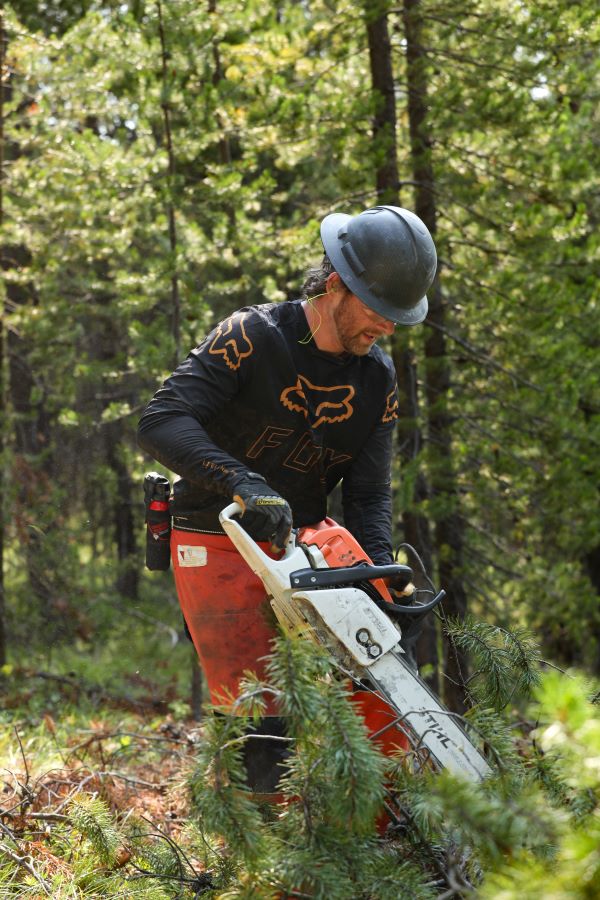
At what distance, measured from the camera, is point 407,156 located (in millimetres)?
7625

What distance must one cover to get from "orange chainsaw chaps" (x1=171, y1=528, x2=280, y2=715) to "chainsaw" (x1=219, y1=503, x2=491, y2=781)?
57 centimetres

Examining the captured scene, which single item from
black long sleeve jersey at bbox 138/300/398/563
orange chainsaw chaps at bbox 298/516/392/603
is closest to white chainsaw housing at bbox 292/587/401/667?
orange chainsaw chaps at bbox 298/516/392/603

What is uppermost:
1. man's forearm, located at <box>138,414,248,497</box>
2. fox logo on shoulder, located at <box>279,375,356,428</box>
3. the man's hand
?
fox logo on shoulder, located at <box>279,375,356,428</box>

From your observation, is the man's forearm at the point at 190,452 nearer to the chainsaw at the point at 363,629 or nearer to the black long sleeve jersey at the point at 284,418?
the black long sleeve jersey at the point at 284,418

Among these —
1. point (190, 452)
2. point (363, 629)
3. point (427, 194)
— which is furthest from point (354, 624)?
point (427, 194)

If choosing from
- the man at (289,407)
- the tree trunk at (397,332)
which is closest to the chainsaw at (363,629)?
the man at (289,407)

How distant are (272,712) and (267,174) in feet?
14.8

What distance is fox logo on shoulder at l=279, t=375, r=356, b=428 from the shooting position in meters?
3.39

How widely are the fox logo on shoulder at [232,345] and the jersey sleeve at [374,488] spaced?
64 centimetres

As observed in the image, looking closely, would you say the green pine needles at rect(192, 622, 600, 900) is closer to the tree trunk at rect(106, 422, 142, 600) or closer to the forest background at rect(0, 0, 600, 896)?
the forest background at rect(0, 0, 600, 896)

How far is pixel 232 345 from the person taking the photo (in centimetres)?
330

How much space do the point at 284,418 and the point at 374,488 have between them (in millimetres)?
540

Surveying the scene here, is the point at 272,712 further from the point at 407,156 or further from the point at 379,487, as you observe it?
the point at 407,156

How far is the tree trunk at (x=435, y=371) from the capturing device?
6719mm
